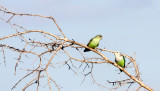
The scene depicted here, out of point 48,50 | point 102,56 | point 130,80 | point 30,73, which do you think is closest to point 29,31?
point 48,50

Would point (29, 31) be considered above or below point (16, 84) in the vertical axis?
above

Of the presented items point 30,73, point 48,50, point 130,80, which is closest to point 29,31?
point 48,50

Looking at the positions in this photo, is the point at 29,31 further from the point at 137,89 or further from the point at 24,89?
the point at 137,89

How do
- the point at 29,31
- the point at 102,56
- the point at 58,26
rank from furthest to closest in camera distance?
1. the point at 102,56
2. the point at 58,26
3. the point at 29,31

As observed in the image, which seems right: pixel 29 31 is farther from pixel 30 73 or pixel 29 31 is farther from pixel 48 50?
pixel 30 73

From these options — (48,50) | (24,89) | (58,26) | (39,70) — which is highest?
(58,26)

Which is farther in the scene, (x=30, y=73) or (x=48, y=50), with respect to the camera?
(x=48, y=50)

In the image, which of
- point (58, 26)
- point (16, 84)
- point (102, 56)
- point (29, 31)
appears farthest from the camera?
point (102, 56)

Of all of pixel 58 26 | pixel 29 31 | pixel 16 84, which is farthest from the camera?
pixel 58 26

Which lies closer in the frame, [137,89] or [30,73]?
[30,73]

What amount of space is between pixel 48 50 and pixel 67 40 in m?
0.53

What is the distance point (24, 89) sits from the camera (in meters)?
5.91

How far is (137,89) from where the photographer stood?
288 inches

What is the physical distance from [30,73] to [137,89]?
261 cm
